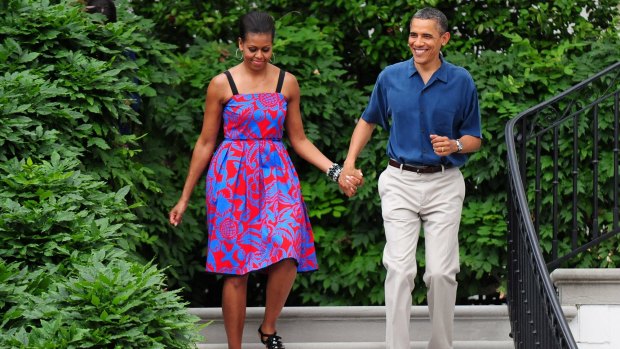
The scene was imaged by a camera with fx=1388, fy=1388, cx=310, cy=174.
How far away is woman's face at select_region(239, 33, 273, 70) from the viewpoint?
7.12 metres

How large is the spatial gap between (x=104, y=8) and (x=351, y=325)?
2.35 metres

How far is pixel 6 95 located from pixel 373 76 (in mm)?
3401

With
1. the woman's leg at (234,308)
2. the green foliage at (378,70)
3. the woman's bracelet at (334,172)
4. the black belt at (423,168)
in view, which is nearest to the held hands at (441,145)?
the black belt at (423,168)

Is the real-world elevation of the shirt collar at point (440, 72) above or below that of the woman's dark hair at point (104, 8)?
below

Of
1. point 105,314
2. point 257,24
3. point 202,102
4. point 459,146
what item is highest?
point 257,24

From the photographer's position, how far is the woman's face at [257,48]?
7.12 metres

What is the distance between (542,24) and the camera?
9.48m

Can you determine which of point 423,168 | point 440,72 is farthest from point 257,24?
point 423,168

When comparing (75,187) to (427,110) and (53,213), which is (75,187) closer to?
(53,213)

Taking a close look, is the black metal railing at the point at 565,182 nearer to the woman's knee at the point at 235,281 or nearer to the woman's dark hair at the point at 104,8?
the woman's knee at the point at 235,281

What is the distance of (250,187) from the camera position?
24.1 feet

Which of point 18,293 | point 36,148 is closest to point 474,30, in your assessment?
point 36,148

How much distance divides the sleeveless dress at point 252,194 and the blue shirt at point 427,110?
0.64m

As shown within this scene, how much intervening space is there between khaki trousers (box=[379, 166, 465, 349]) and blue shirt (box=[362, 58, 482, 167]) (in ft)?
0.36
